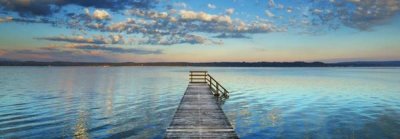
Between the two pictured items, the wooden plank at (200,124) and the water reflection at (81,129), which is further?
the water reflection at (81,129)

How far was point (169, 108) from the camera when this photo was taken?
2977 centimetres

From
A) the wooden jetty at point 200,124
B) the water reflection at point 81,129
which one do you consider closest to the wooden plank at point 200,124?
the wooden jetty at point 200,124

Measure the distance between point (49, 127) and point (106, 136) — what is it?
16.2 feet

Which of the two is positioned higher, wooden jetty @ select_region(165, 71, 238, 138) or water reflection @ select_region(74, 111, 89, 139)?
wooden jetty @ select_region(165, 71, 238, 138)

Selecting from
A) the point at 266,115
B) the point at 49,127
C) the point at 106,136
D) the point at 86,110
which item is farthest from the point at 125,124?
the point at 266,115

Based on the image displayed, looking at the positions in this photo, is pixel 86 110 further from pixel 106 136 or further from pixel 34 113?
pixel 106 136

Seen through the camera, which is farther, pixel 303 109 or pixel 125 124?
pixel 303 109

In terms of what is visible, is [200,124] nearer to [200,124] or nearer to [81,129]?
[200,124]

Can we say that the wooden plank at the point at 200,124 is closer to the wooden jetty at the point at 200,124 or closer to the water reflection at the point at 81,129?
the wooden jetty at the point at 200,124

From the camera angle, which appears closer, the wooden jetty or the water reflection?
the wooden jetty

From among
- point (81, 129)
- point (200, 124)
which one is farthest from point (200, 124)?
point (81, 129)

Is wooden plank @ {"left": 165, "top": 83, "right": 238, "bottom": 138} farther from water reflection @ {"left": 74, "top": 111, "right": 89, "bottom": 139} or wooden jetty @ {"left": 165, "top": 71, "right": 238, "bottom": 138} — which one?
water reflection @ {"left": 74, "top": 111, "right": 89, "bottom": 139}

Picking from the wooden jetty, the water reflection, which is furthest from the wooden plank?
the water reflection

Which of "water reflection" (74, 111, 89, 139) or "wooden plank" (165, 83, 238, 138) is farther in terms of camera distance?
"water reflection" (74, 111, 89, 139)
